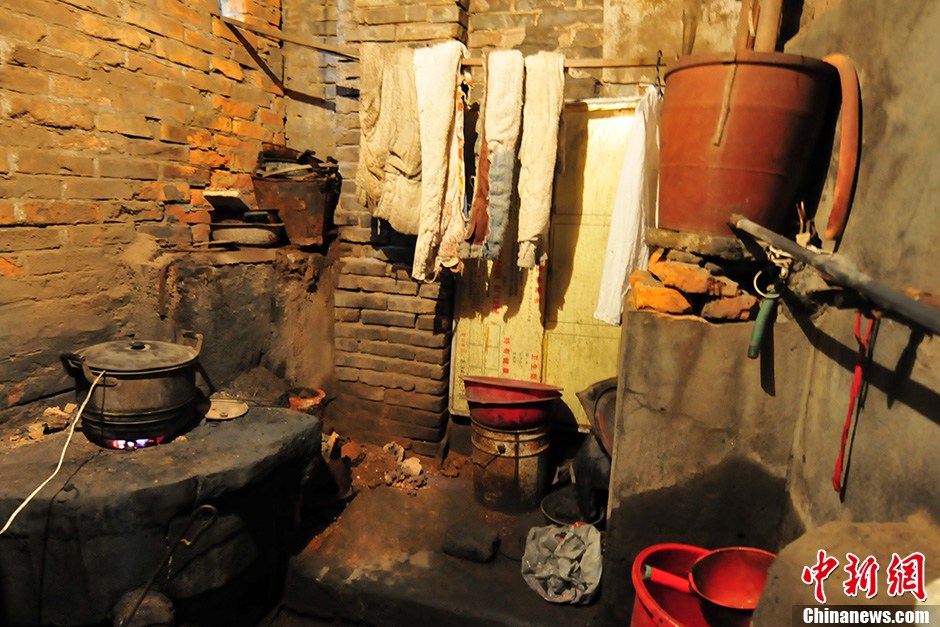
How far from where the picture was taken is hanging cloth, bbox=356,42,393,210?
3115mm

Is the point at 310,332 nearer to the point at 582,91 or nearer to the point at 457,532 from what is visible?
the point at 457,532

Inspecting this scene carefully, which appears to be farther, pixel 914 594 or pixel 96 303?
pixel 96 303

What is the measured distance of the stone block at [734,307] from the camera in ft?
6.78

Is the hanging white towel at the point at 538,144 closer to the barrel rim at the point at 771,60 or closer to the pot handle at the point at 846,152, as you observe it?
the barrel rim at the point at 771,60

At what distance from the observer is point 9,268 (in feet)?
8.36

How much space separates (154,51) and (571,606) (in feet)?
11.2

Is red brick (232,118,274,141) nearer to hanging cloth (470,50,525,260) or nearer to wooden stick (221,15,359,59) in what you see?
wooden stick (221,15,359,59)

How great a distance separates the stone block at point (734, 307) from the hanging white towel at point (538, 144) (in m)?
1.16

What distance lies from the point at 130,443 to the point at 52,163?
1.34 meters

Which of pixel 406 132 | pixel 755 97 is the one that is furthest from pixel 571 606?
pixel 406 132

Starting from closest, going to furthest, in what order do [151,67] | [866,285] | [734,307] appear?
[866,285] < [734,307] < [151,67]

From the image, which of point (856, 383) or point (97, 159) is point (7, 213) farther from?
point (856, 383)

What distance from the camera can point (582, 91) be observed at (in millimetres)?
3359

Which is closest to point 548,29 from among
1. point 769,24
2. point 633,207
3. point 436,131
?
point 436,131
